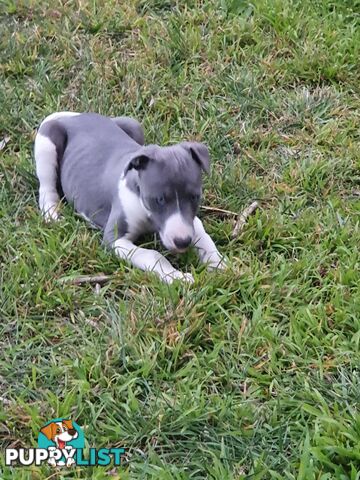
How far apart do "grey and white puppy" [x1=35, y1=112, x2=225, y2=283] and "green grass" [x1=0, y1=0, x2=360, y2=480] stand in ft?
0.45

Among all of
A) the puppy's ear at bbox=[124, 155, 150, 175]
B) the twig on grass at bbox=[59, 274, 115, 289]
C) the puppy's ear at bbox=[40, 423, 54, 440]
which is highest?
the puppy's ear at bbox=[124, 155, 150, 175]

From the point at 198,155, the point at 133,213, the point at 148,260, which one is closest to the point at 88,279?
the point at 148,260

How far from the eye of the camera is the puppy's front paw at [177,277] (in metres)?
4.20

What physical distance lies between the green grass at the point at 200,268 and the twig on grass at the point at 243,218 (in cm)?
6

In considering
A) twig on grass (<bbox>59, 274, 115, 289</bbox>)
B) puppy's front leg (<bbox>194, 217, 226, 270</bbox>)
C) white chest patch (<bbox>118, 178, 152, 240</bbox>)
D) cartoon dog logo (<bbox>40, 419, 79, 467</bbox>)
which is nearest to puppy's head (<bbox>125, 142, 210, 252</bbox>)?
white chest patch (<bbox>118, 178, 152, 240</bbox>)

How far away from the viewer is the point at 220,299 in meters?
4.12

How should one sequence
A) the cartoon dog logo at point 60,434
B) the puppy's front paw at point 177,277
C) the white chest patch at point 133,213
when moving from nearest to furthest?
the cartoon dog logo at point 60,434
the puppy's front paw at point 177,277
the white chest patch at point 133,213

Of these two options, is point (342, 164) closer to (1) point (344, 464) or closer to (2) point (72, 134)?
(2) point (72, 134)

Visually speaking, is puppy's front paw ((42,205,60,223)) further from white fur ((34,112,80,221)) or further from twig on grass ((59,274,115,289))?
twig on grass ((59,274,115,289))

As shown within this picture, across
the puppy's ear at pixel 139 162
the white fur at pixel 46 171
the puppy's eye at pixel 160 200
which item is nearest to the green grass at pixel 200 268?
the white fur at pixel 46 171

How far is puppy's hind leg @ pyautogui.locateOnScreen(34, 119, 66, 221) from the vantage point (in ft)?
16.2

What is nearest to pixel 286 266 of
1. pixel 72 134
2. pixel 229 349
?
pixel 229 349

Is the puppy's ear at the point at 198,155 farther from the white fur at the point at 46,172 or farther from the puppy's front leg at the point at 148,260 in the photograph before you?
the white fur at the point at 46,172

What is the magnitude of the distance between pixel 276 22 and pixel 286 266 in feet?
9.84
